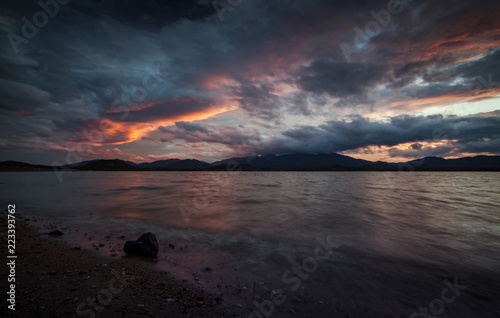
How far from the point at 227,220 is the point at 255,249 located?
22.0ft

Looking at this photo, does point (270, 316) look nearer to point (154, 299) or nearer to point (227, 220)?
point (154, 299)

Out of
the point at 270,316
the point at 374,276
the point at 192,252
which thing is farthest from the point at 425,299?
the point at 192,252

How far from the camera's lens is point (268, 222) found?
53.8 feet

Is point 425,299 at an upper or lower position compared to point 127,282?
lower
